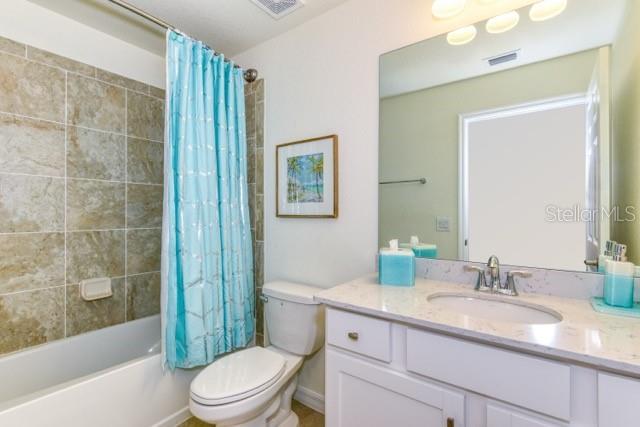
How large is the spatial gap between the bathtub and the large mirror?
4.67 ft

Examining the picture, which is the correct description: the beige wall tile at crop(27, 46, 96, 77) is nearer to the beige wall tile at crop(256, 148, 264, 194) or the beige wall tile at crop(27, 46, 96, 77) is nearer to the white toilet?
the beige wall tile at crop(256, 148, 264, 194)

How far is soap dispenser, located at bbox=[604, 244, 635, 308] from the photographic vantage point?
0.96m

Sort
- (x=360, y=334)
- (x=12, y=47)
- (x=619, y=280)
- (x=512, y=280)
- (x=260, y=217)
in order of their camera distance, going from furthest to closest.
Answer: (x=260, y=217), (x=12, y=47), (x=512, y=280), (x=360, y=334), (x=619, y=280)

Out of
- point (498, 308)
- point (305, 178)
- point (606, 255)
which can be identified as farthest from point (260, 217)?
point (606, 255)

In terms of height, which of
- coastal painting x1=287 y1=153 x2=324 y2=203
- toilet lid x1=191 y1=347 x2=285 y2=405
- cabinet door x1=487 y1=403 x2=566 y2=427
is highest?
coastal painting x1=287 y1=153 x2=324 y2=203

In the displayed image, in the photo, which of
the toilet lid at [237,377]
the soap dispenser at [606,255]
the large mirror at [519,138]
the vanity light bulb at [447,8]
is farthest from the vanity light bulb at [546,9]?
the toilet lid at [237,377]

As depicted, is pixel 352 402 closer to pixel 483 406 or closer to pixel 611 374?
pixel 483 406

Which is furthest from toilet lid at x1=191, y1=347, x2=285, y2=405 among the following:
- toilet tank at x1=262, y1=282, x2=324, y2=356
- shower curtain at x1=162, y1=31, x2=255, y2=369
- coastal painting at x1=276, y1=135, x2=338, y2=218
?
coastal painting at x1=276, y1=135, x2=338, y2=218

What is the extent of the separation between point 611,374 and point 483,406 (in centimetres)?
31

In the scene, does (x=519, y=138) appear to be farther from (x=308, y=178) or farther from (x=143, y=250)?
(x=143, y=250)

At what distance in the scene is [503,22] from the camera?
1266mm

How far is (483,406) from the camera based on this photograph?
842mm

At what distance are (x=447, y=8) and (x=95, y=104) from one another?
6.77 feet

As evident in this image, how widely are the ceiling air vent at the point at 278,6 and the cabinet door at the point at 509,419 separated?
1.98 m
